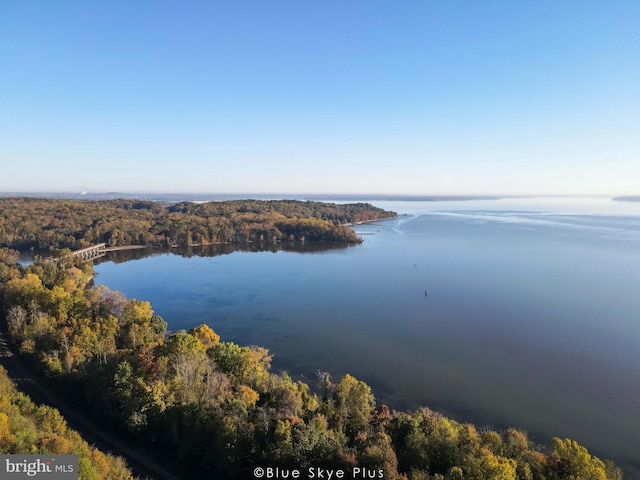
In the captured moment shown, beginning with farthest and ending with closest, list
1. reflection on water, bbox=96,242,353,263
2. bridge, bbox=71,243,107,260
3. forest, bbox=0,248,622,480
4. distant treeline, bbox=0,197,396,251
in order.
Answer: distant treeline, bbox=0,197,396,251
reflection on water, bbox=96,242,353,263
bridge, bbox=71,243,107,260
forest, bbox=0,248,622,480

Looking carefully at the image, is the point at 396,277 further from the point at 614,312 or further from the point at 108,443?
the point at 108,443

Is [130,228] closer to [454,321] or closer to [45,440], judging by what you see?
[454,321]

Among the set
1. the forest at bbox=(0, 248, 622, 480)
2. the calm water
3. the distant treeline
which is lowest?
the calm water

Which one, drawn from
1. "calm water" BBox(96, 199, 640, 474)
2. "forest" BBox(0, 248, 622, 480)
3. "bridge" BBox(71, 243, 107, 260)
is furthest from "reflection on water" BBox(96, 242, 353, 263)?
"forest" BBox(0, 248, 622, 480)

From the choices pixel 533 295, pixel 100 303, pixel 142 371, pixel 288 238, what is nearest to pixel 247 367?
pixel 142 371

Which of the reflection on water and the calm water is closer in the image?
the calm water

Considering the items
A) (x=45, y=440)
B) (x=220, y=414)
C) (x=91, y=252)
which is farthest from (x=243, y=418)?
(x=91, y=252)

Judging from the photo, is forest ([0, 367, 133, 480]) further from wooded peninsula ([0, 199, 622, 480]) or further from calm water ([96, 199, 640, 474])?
calm water ([96, 199, 640, 474])
